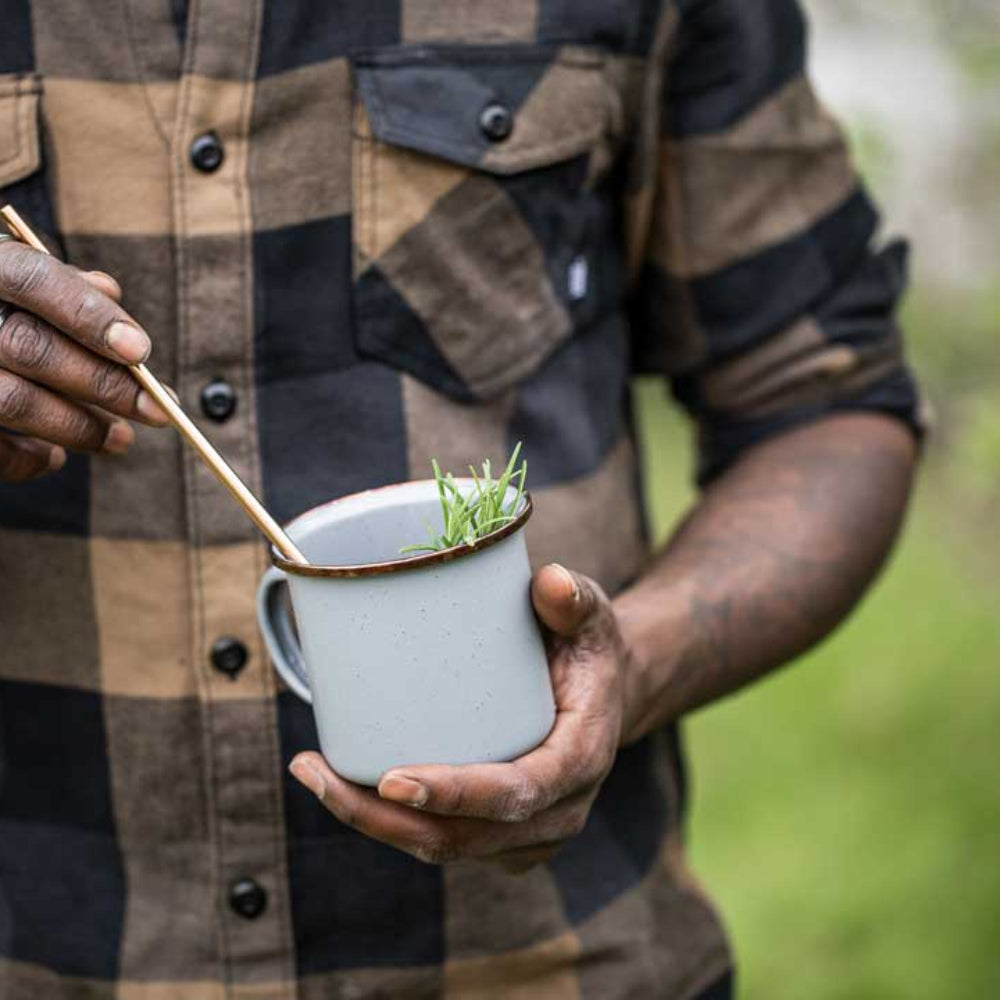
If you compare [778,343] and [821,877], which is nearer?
[778,343]

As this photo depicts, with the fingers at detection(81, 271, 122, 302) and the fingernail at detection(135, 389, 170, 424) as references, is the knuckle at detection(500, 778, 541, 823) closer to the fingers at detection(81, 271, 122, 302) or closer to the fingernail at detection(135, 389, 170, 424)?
the fingernail at detection(135, 389, 170, 424)

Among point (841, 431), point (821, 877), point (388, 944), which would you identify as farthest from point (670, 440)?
point (388, 944)

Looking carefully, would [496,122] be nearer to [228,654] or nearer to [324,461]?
[324,461]

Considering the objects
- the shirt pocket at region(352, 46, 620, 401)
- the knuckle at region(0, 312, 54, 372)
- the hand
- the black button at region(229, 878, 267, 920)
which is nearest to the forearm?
the hand

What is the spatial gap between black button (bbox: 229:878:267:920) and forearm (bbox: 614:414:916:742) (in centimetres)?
41

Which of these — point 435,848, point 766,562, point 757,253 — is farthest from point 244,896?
point 757,253

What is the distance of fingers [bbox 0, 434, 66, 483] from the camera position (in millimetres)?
1438

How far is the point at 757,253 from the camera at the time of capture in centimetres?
196

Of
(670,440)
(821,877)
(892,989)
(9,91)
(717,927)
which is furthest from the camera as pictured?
(670,440)

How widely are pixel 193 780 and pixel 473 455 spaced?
430 mm

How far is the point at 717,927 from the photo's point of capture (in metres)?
1.90

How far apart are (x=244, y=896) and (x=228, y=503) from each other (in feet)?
1.29

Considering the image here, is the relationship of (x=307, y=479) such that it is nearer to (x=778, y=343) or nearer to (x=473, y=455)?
(x=473, y=455)

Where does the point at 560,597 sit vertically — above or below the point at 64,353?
below
